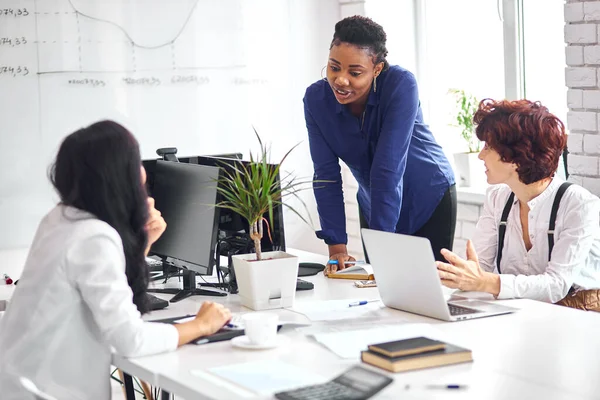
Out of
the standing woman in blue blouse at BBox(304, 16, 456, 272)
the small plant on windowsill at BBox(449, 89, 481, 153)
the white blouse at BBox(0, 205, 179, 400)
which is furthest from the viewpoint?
Answer: the small plant on windowsill at BBox(449, 89, 481, 153)

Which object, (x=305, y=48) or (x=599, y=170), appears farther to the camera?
(x=305, y=48)

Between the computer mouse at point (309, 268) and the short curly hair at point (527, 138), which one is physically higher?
the short curly hair at point (527, 138)

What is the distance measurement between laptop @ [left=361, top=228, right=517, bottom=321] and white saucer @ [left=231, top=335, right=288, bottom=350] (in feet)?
1.16

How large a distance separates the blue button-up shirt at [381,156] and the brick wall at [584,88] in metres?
0.53

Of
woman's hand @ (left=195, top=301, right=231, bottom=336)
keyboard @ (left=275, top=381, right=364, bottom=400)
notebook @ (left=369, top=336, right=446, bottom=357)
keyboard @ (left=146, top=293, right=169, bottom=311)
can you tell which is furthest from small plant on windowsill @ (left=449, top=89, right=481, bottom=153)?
keyboard @ (left=275, top=381, right=364, bottom=400)

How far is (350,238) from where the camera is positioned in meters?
4.94

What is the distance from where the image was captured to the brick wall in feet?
10.5

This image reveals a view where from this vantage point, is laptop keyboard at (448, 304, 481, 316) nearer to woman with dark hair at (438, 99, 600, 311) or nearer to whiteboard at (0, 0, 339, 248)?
woman with dark hair at (438, 99, 600, 311)

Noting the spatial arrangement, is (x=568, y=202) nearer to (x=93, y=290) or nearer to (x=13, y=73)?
(x=93, y=290)

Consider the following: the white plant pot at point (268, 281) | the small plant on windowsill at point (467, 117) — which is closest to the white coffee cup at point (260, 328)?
the white plant pot at point (268, 281)

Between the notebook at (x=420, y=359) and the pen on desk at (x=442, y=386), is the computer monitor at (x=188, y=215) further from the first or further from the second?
the pen on desk at (x=442, y=386)

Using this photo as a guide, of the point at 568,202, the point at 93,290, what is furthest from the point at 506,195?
the point at 93,290

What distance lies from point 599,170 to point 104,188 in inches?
79.4

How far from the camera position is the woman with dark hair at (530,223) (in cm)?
231
